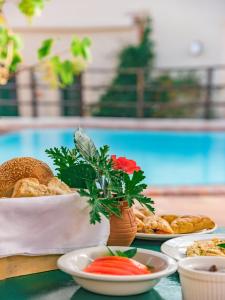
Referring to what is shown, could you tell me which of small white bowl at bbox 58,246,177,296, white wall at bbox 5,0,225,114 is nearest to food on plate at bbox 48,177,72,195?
small white bowl at bbox 58,246,177,296

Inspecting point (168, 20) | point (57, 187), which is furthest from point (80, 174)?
point (168, 20)

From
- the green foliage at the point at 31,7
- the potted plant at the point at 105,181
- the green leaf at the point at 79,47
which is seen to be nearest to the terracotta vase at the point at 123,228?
the potted plant at the point at 105,181

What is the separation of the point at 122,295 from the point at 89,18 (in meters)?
11.5

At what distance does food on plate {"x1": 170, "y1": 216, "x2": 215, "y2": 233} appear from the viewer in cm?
122

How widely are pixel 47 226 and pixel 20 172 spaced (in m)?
0.14

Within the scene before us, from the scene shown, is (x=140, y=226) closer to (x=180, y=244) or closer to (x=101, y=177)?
(x=180, y=244)

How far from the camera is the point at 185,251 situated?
1039mm

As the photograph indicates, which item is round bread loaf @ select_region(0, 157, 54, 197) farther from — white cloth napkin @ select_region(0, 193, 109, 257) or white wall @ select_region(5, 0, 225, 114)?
white wall @ select_region(5, 0, 225, 114)

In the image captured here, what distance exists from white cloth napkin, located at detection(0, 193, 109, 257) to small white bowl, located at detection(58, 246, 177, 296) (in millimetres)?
40

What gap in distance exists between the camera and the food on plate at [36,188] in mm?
957

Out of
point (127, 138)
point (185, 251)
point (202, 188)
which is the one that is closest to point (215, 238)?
point (185, 251)

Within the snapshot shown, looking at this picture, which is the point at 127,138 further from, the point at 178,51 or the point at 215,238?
the point at 215,238

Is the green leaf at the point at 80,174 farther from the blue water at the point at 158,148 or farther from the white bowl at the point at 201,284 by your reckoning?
the blue water at the point at 158,148

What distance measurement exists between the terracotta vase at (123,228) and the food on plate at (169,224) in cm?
16
